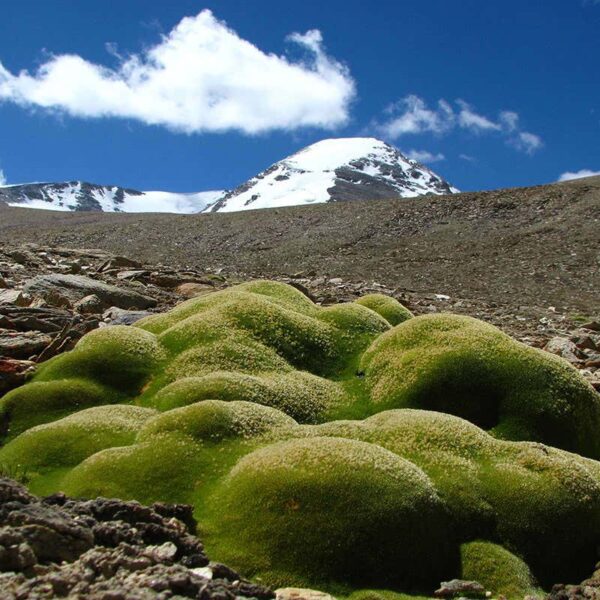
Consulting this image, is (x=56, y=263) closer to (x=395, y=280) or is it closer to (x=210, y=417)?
(x=395, y=280)

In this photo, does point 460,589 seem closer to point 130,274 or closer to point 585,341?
point 585,341

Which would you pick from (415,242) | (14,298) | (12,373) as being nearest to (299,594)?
(12,373)

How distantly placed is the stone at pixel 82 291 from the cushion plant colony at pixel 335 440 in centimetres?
1013

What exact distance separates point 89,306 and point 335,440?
19649 mm

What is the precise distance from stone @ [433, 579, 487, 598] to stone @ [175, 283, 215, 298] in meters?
29.1

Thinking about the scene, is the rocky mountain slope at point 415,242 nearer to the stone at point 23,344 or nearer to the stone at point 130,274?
the stone at point 130,274

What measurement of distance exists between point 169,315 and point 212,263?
47506 millimetres

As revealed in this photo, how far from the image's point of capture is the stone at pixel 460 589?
482 inches

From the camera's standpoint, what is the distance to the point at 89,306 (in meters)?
31.5

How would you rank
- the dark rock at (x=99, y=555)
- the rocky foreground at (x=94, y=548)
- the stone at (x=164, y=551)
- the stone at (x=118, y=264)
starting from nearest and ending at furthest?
1. the dark rock at (x=99, y=555)
2. the rocky foreground at (x=94, y=548)
3. the stone at (x=164, y=551)
4. the stone at (x=118, y=264)

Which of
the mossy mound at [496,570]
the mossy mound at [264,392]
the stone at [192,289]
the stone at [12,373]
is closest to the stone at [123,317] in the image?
the stone at [12,373]

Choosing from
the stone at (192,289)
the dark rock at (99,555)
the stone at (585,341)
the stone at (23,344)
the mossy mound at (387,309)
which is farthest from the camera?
the stone at (192,289)

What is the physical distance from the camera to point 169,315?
23984 millimetres

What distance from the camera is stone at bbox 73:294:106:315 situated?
1236 inches
